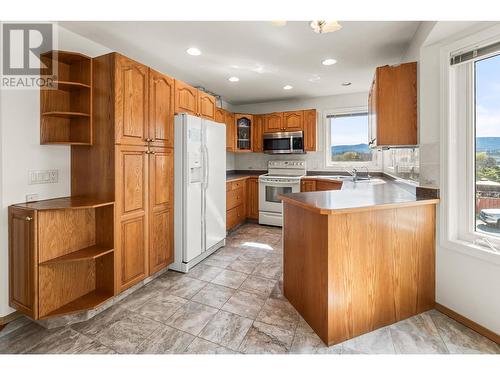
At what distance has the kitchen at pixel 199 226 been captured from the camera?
176cm

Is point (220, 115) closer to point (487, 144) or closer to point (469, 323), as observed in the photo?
point (487, 144)

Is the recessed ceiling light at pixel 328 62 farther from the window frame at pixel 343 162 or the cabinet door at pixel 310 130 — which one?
the window frame at pixel 343 162

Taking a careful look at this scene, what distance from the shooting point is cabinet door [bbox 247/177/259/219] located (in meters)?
5.04

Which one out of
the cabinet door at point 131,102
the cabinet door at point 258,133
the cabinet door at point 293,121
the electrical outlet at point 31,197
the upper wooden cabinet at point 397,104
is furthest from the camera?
the cabinet door at point 258,133

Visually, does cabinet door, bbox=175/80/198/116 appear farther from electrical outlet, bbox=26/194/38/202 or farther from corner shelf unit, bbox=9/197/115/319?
electrical outlet, bbox=26/194/38/202

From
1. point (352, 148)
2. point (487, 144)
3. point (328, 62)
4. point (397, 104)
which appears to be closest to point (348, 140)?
point (352, 148)

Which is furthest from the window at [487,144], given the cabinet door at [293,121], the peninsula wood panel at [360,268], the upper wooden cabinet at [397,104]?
the cabinet door at [293,121]

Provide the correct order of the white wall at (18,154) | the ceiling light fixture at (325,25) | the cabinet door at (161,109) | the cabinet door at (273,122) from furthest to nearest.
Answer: the cabinet door at (273,122) → the cabinet door at (161,109) → the white wall at (18,154) → the ceiling light fixture at (325,25)

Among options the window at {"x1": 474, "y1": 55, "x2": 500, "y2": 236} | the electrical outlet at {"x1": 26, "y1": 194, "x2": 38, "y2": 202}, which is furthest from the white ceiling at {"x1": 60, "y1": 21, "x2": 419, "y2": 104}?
the electrical outlet at {"x1": 26, "y1": 194, "x2": 38, "y2": 202}

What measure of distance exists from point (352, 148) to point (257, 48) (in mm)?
2853

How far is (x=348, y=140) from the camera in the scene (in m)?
4.85

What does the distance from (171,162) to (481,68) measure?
2.82 meters

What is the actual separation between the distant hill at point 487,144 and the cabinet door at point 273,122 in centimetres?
335
